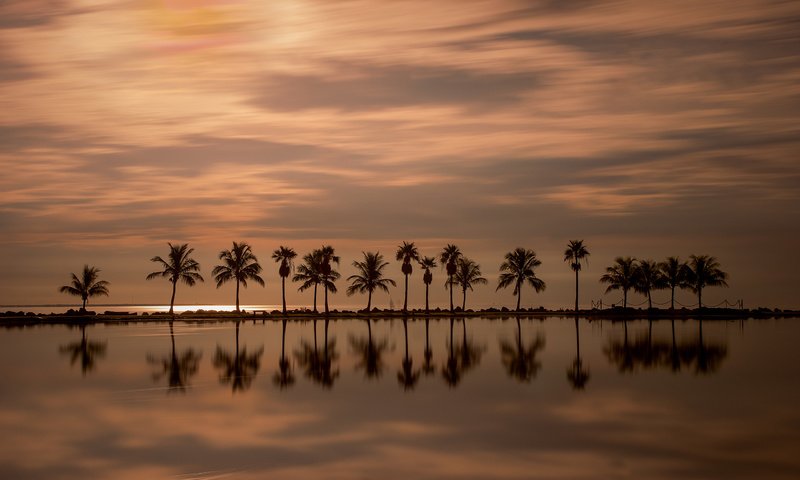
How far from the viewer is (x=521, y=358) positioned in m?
41.5

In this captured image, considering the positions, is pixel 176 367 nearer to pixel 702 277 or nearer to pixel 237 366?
pixel 237 366

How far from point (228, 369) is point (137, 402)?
9.78m

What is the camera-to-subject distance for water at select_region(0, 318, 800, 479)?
17422 millimetres

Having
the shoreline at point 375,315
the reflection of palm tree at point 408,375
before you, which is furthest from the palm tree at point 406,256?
the reflection of palm tree at point 408,375

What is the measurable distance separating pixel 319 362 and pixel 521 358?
987 cm

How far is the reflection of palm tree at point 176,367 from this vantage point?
31750 mm

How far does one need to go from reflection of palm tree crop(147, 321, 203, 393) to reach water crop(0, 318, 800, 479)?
183 mm

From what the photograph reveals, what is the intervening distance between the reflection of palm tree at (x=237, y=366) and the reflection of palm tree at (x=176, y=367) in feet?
3.66

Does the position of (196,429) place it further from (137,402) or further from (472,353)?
(472,353)

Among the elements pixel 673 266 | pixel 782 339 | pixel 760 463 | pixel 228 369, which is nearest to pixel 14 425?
pixel 228 369

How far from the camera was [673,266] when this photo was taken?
119 m

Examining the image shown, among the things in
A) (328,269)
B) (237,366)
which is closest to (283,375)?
(237,366)

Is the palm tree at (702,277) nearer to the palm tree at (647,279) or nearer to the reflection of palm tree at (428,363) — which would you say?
the palm tree at (647,279)

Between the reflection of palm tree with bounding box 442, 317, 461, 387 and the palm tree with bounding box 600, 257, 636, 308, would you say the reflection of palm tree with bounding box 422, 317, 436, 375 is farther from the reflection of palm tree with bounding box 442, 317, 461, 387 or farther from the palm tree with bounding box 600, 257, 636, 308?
the palm tree with bounding box 600, 257, 636, 308
